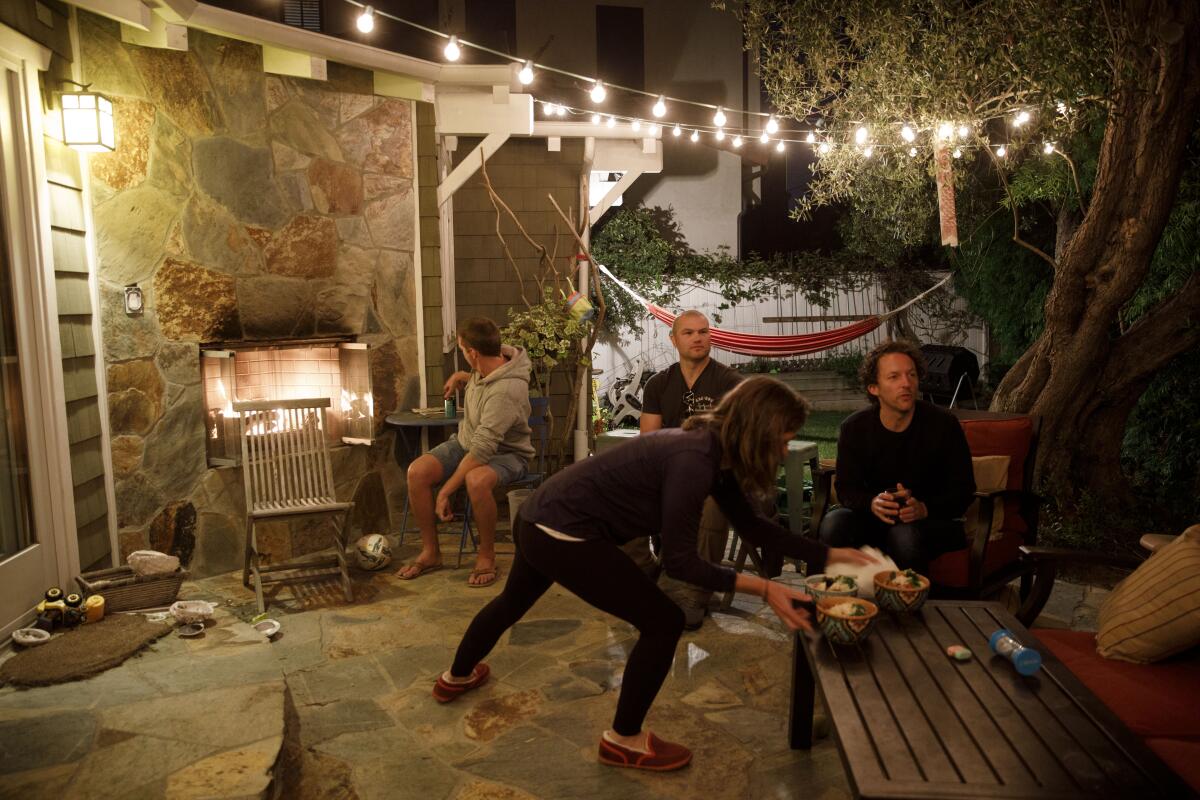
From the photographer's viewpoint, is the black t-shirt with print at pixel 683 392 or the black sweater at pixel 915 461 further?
the black t-shirt with print at pixel 683 392

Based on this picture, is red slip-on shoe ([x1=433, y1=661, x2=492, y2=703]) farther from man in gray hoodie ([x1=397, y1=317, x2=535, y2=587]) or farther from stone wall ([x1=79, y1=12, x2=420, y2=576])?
stone wall ([x1=79, y1=12, x2=420, y2=576])

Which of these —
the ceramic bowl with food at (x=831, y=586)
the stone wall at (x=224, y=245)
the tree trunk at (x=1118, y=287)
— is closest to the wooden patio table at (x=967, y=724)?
the ceramic bowl with food at (x=831, y=586)

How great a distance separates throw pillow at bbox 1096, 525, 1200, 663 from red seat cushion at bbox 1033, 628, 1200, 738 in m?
0.04

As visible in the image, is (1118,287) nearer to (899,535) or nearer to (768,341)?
(899,535)

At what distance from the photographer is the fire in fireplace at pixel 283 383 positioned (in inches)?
193

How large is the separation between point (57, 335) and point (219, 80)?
1504 mm

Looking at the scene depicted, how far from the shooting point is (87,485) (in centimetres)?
420

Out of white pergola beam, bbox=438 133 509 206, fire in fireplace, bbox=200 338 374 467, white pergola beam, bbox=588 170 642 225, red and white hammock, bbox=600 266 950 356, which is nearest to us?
fire in fireplace, bbox=200 338 374 467

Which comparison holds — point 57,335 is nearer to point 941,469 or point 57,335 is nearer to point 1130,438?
point 941,469

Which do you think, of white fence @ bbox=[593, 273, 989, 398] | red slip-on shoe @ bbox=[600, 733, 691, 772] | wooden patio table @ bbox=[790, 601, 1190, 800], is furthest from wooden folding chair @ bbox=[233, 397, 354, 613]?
white fence @ bbox=[593, 273, 989, 398]

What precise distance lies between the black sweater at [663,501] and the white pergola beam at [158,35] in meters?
3.04

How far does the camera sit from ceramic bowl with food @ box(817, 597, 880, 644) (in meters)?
2.29

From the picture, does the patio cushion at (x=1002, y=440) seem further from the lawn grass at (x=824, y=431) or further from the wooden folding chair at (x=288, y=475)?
the lawn grass at (x=824, y=431)

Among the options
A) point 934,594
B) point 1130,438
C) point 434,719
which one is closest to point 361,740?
point 434,719
